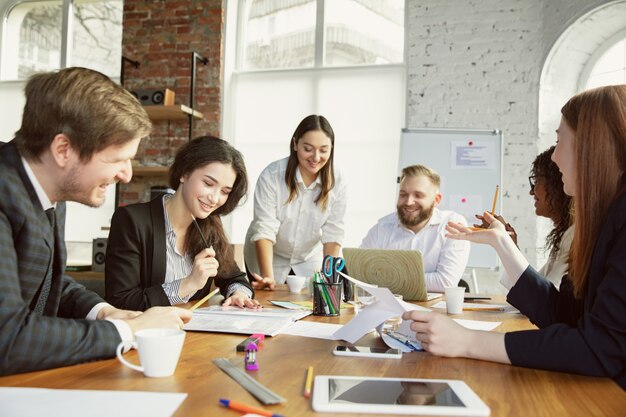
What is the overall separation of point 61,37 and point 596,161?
19.4 ft

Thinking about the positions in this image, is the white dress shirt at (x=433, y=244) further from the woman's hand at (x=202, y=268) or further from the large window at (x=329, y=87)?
the large window at (x=329, y=87)

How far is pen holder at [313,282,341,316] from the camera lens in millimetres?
1618

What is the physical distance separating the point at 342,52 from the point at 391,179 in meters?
1.25

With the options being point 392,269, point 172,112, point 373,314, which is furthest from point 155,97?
point 373,314

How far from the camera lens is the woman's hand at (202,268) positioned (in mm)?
1682

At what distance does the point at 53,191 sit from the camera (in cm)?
113

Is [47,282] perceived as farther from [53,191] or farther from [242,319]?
[242,319]

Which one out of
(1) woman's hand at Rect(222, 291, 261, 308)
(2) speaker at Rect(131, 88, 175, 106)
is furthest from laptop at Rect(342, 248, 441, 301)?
(2) speaker at Rect(131, 88, 175, 106)

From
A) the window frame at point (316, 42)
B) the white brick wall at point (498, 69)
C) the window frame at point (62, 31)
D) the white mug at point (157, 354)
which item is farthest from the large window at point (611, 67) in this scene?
the window frame at point (62, 31)

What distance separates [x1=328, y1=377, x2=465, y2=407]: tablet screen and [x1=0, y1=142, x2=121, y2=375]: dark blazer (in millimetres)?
442

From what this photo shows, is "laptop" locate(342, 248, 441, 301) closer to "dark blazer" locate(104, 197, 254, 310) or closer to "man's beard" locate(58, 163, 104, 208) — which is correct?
"dark blazer" locate(104, 197, 254, 310)

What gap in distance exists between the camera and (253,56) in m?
5.23

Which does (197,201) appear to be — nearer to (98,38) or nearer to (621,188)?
(621,188)

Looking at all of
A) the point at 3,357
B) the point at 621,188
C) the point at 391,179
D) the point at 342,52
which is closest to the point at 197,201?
the point at 3,357
